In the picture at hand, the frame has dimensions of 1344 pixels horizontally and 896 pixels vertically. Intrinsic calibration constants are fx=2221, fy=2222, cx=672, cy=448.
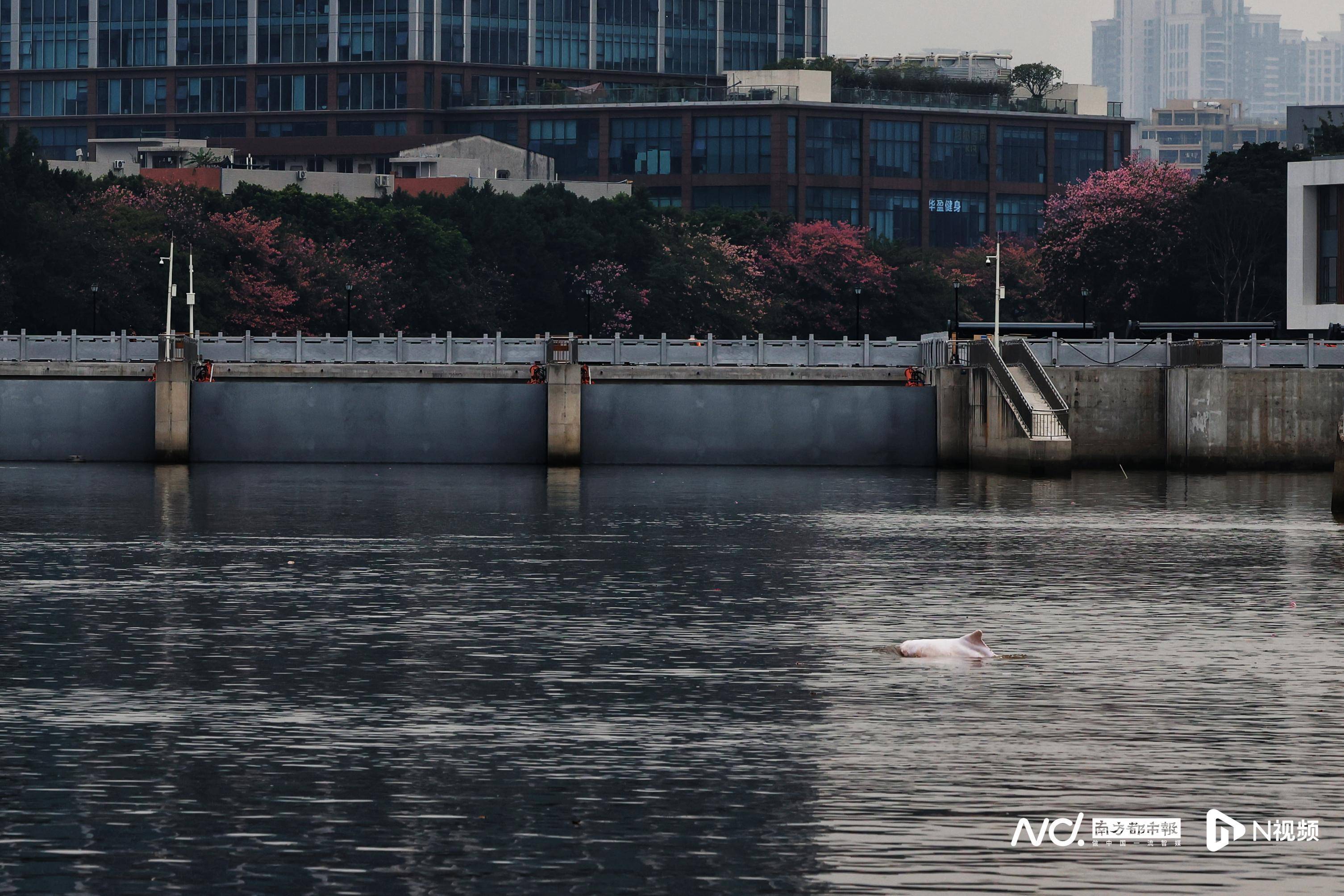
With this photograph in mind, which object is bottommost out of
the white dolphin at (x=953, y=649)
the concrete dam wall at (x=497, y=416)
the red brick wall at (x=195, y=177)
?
the white dolphin at (x=953, y=649)

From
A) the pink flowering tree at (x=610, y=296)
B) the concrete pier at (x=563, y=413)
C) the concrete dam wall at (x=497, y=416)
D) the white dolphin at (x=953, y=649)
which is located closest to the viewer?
the white dolphin at (x=953, y=649)

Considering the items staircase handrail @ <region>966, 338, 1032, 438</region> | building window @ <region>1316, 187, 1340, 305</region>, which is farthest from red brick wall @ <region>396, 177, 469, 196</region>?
staircase handrail @ <region>966, 338, 1032, 438</region>

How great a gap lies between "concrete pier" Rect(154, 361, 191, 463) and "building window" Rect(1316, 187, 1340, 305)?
61226mm

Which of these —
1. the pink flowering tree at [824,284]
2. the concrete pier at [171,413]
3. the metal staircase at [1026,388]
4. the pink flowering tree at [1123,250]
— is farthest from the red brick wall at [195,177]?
the metal staircase at [1026,388]

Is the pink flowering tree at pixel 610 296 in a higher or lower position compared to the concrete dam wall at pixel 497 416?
higher

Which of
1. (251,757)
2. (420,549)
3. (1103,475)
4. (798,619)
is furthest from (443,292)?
(251,757)

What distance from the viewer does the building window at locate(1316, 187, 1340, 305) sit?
118875mm

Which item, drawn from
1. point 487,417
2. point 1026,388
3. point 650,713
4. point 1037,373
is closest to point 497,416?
point 487,417

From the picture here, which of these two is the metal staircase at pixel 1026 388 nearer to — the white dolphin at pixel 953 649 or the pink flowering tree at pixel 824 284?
the white dolphin at pixel 953 649

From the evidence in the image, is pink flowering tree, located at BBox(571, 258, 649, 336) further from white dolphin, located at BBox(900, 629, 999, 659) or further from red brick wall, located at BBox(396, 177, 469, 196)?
white dolphin, located at BBox(900, 629, 999, 659)

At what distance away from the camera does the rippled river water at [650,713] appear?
1845cm

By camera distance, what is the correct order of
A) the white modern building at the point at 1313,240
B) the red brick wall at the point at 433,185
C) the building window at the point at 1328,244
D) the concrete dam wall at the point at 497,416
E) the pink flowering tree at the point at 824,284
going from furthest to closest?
the red brick wall at the point at 433,185 → the pink flowering tree at the point at 824,284 → the white modern building at the point at 1313,240 → the building window at the point at 1328,244 → the concrete dam wall at the point at 497,416

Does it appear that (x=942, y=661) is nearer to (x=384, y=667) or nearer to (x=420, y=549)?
(x=384, y=667)

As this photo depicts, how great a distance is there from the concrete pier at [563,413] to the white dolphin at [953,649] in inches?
2517
